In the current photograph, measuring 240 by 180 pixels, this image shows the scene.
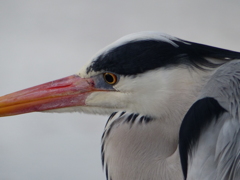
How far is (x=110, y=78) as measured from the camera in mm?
1062

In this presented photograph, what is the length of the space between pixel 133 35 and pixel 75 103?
23cm

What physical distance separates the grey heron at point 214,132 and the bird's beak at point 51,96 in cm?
26

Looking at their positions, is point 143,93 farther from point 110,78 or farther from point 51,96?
point 51,96

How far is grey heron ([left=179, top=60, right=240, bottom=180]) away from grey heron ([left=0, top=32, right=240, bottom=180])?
0.16ft

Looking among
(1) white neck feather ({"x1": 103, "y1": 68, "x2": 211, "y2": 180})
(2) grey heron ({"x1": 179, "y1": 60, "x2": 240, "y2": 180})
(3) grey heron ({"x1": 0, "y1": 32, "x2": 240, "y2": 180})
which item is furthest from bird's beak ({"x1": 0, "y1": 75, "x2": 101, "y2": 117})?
(2) grey heron ({"x1": 179, "y1": 60, "x2": 240, "y2": 180})

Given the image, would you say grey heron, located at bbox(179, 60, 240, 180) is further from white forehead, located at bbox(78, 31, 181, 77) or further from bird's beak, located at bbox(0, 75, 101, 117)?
bird's beak, located at bbox(0, 75, 101, 117)

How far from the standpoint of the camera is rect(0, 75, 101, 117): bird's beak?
3.65 feet

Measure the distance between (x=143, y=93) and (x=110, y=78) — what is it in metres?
0.09

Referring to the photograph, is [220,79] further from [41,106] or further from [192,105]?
[41,106]

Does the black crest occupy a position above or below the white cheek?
above

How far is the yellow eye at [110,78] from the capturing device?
105 cm

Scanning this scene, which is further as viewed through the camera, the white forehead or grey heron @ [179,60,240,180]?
the white forehead

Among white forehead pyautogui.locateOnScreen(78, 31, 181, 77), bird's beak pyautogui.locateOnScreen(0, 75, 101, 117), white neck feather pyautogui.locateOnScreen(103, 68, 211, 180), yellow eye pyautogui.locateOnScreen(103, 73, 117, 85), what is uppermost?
white forehead pyautogui.locateOnScreen(78, 31, 181, 77)

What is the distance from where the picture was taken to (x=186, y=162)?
3.22 ft
